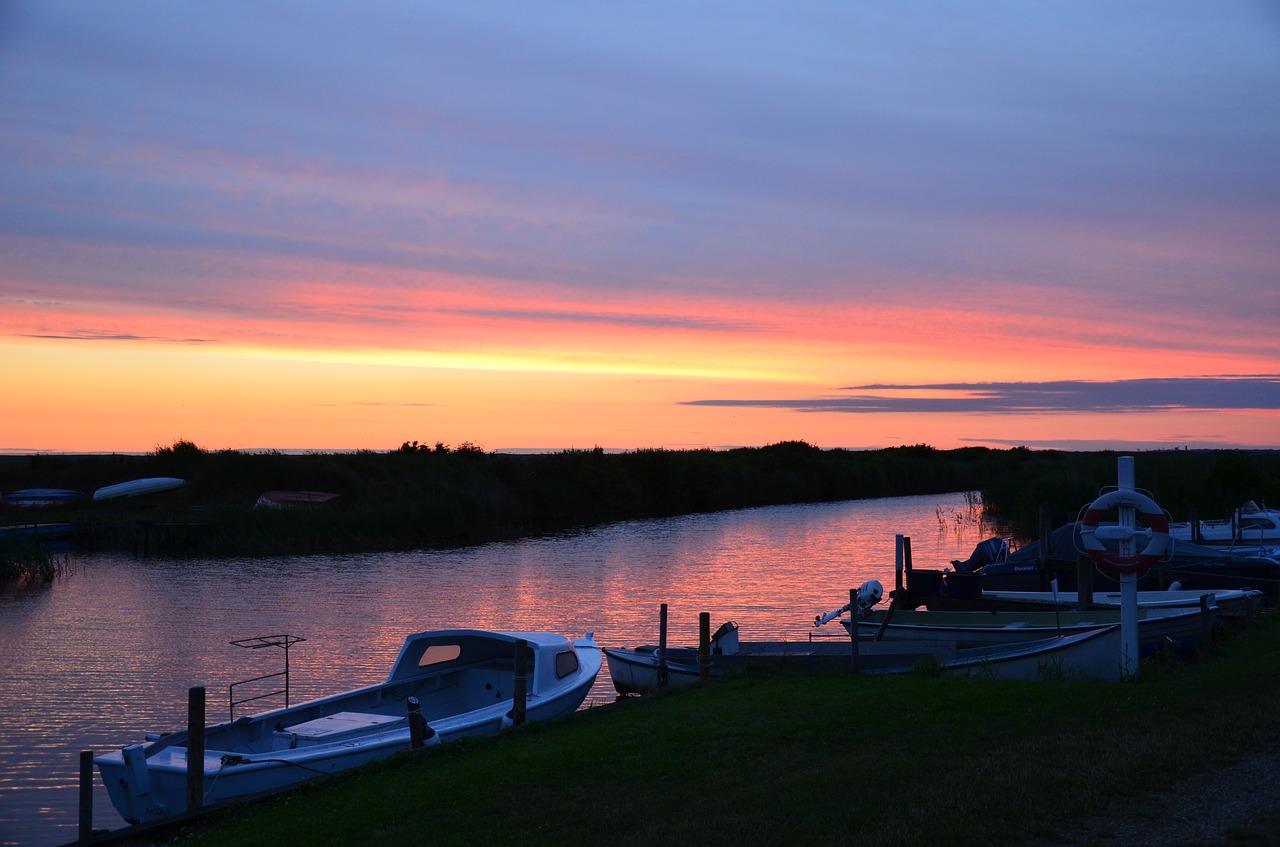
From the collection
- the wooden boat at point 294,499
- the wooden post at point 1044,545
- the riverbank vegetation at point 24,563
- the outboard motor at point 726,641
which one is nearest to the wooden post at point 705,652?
the outboard motor at point 726,641

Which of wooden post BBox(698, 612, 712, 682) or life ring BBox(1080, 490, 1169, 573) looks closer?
life ring BBox(1080, 490, 1169, 573)

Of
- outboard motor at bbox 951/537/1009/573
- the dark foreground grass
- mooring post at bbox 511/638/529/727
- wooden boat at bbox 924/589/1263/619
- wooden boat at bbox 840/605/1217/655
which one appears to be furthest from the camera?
outboard motor at bbox 951/537/1009/573

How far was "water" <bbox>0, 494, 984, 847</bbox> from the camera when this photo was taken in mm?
16828

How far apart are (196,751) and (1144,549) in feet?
37.9

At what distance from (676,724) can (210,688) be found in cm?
1112

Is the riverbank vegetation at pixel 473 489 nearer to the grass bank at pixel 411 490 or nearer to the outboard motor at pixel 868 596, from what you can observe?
the grass bank at pixel 411 490

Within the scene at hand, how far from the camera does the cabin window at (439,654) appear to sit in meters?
17.0

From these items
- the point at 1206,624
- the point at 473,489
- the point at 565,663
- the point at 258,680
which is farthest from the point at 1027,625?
the point at 473,489

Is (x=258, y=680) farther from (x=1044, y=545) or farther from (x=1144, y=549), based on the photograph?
(x=1044, y=545)

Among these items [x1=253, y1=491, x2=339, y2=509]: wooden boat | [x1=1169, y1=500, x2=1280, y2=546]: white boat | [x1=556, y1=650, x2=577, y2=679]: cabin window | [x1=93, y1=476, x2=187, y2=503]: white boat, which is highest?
[x1=93, y1=476, x2=187, y2=503]: white boat

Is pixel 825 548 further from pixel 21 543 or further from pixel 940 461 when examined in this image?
pixel 940 461

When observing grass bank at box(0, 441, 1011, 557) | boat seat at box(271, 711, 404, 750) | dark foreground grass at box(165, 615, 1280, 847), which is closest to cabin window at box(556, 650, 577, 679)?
boat seat at box(271, 711, 404, 750)

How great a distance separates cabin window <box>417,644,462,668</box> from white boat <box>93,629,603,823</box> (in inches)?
0.6

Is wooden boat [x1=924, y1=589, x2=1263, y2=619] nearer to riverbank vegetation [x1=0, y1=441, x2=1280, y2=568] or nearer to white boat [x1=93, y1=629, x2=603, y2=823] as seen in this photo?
white boat [x1=93, y1=629, x2=603, y2=823]
